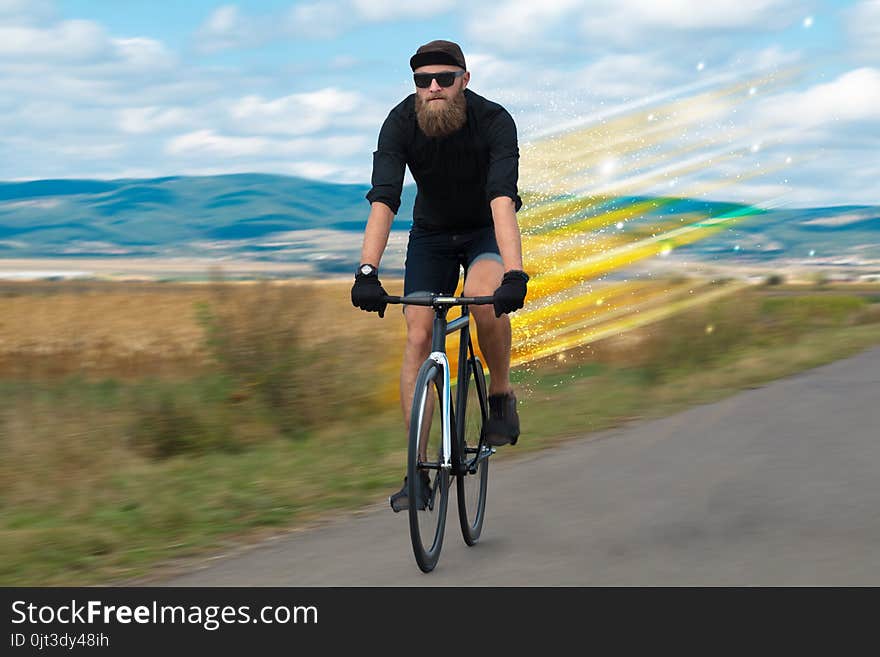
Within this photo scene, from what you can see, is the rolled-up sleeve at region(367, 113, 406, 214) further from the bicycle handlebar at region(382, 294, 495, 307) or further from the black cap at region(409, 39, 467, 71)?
the bicycle handlebar at region(382, 294, 495, 307)

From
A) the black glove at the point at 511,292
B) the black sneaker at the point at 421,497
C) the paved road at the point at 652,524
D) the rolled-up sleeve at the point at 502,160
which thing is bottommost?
the paved road at the point at 652,524

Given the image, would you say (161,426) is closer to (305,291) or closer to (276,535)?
(305,291)

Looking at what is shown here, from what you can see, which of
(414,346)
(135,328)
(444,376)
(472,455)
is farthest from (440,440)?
(135,328)

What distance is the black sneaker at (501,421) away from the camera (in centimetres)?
673

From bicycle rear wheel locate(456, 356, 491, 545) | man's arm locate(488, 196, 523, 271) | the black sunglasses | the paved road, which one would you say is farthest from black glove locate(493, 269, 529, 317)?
the paved road

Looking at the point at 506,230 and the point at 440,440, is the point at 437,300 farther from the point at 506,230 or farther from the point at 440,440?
the point at 440,440

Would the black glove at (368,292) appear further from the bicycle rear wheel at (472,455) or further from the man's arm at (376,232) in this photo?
the bicycle rear wheel at (472,455)

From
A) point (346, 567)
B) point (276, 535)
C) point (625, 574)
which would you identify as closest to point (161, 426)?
point (276, 535)

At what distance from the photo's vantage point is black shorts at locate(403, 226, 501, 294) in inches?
252

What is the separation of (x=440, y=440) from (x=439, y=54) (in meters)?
1.81

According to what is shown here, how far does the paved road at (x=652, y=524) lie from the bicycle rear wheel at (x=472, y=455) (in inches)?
5.4

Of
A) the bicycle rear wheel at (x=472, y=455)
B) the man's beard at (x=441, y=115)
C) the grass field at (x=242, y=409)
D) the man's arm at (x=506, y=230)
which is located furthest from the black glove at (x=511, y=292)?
the grass field at (x=242, y=409)

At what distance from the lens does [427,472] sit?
Answer: 5.90 meters
